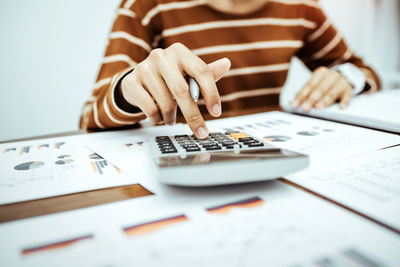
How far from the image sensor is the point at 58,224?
0.22 m

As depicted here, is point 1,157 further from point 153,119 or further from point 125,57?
point 125,57

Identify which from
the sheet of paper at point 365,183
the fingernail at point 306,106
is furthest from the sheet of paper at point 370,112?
the sheet of paper at point 365,183

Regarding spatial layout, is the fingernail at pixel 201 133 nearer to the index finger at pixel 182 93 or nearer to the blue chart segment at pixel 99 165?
the index finger at pixel 182 93

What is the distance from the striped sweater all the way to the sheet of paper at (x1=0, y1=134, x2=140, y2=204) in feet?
0.91

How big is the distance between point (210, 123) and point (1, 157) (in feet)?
1.06

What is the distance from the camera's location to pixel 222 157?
0.28 m

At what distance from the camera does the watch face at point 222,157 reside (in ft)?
0.86

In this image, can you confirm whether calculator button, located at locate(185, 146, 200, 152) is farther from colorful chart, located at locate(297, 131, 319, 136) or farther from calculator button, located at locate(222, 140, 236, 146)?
colorful chart, located at locate(297, 131, 319, 136)

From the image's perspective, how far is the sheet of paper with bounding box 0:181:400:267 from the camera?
0.17 metres

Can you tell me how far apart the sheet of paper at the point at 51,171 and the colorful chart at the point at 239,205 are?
0.32 ft

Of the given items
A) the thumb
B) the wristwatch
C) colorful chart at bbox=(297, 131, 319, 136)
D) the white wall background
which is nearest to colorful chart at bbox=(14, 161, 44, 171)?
the thumb

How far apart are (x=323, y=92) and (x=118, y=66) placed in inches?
17.6

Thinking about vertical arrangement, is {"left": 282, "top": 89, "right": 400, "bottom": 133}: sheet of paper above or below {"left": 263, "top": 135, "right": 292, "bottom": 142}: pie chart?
above

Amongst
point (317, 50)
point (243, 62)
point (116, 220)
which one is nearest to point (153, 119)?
point (116, 220)
